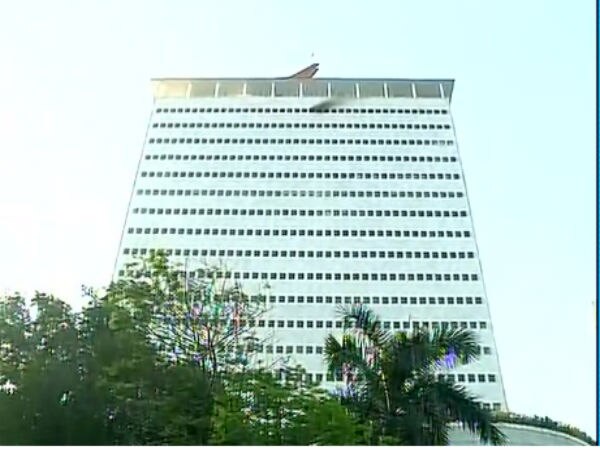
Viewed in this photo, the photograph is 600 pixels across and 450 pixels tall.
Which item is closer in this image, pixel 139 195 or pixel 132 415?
pixel 132 415

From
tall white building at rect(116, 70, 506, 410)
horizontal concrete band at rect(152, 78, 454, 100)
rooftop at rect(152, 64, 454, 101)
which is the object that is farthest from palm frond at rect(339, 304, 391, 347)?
horizontal concrete band at rect(152, 78, 454, 100)

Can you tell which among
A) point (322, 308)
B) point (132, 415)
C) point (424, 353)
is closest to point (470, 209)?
point (322, 308)

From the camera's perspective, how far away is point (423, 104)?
17.2 meters

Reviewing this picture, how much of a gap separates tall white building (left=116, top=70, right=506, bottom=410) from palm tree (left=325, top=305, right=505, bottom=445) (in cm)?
913

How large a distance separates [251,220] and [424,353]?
39.9 ft

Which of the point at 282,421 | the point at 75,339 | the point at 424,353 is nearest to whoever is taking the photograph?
the point at 282,421

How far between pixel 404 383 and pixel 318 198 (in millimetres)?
12645

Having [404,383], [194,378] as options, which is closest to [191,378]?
[194,378]

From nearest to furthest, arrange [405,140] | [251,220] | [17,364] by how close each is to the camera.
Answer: [17,364] → [251,220] → [405,140]

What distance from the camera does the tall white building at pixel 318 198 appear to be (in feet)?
46.4

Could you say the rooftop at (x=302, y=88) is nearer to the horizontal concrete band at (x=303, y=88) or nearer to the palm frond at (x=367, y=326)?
the horizontal concrete band at (x=303, y=88)

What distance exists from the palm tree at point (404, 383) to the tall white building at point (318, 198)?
9.13m

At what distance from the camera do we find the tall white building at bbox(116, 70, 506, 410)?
1415cm

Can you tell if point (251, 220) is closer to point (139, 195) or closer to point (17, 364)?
point (139, 195)
